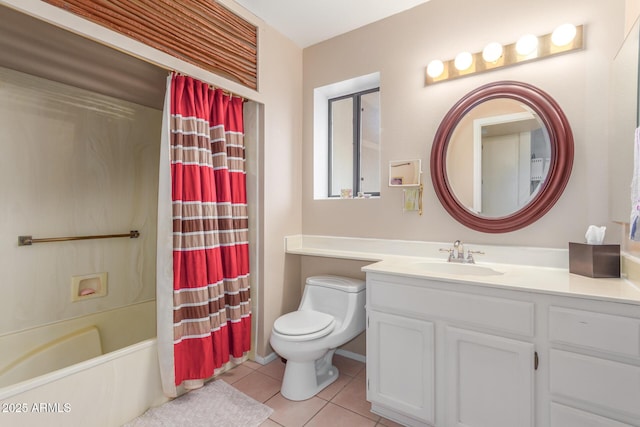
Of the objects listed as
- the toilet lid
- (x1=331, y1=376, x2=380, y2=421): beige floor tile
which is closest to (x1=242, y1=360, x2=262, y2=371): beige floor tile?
the toilet lid

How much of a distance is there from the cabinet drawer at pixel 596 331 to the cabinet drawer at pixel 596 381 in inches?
2.2

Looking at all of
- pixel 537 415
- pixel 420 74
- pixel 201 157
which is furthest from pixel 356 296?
pixel 420 74

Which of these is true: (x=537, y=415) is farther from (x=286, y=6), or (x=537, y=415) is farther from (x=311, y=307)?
(x=286, y=6)

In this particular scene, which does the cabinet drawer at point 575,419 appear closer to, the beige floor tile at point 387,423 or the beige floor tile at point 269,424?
the beige floor tile at point 387,423

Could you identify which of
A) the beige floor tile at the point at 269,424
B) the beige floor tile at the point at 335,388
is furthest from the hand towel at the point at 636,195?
the beige floor tile at the point at 269,424

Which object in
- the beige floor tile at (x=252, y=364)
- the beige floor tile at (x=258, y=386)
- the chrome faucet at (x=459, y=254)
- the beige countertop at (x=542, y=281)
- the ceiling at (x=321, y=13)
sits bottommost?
the beige floor tile at (x=252, y=364)

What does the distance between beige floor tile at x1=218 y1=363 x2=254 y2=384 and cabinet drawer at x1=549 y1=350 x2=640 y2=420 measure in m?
1.83

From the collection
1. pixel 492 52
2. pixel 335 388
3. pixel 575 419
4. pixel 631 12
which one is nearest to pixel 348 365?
pixel 335 388

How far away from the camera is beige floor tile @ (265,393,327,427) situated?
166cm

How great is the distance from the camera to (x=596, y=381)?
1.15 metres

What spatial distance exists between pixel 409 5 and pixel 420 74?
0.49 metres

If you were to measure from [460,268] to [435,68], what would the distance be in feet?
4.36

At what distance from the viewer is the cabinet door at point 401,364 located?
4.99 feet

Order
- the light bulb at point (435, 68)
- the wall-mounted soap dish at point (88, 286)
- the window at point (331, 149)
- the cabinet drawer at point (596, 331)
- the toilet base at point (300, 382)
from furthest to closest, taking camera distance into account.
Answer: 1. the window at point (331, 149)
2. the wall-mounted soap dish at point (88, 286)
3. the light bulb at point (435, 68)
4. the toilet base at point (300, 382)
5. the cabinet drawer at point (596, 331)
